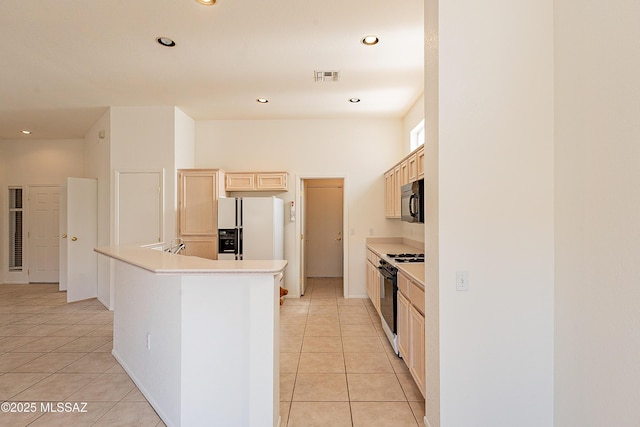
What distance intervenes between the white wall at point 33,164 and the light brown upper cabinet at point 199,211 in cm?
327

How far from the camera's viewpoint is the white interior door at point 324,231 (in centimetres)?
757

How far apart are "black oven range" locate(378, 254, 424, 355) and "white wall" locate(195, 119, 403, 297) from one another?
1673 mm

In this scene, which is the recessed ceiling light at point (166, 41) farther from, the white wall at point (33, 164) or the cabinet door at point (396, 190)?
the white wall at point (33, 164)

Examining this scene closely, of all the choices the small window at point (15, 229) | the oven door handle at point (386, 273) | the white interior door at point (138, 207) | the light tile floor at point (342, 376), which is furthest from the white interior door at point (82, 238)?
the oven door handle at point (386, 273)

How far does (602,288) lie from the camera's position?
1532 mm

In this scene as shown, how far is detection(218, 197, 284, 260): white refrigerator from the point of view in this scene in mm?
4941

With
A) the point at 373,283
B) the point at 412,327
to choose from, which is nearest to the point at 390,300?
the point at 412,327

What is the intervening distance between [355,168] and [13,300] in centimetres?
606

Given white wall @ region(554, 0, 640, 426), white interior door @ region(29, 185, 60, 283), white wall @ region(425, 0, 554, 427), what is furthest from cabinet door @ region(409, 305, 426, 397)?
white interior door @ region(29, 185, 60, 283)

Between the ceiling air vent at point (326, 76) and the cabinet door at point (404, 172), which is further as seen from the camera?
the cabinet door at point (404, 172)

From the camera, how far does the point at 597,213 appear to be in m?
1.56

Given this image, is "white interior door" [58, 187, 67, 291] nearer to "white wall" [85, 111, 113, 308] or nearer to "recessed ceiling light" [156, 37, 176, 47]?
"white wall" [85, 111, 113, 308]

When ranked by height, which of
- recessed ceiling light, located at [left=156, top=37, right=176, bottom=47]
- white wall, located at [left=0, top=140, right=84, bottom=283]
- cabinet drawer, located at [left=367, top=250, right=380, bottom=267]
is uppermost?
recessed ceiling light, located at [left=156, top=37, right=176, bottom=47]

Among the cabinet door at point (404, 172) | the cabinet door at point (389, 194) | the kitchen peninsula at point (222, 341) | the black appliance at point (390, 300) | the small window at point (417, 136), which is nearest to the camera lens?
the kitchen peninsula at point (222, 341)
